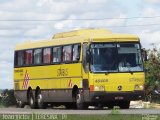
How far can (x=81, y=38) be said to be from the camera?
116 feet

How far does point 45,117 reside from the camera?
25.3 meters

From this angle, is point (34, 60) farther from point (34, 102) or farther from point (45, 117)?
point (45, 117)

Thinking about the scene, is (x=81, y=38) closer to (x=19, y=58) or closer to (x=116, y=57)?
(x=116, y=57)

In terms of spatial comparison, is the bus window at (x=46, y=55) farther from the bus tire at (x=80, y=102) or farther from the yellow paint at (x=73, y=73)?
the bus tire at (x=80, y=102)

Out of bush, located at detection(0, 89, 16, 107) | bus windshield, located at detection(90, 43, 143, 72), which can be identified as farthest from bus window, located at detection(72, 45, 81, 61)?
bush, located at detection(0, 89, 16, 107)

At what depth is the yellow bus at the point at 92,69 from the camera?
33.8m

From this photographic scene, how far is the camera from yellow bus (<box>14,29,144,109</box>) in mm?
33844

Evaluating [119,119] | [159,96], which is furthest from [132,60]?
[159,96]

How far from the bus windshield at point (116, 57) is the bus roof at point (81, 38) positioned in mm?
286

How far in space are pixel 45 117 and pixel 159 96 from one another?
35.8 meters

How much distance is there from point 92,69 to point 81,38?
2.03m

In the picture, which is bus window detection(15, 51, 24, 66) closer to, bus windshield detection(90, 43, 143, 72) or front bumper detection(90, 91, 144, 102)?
bus windshield detection(90, 43, 143, 72)

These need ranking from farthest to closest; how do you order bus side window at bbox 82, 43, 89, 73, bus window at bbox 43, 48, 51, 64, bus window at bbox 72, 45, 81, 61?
bus window at bbox 43, 48, 51, 64 < bus window at bbox 72, 45, 81, 61 < bus side window at bbox 82, 43, 89, 73

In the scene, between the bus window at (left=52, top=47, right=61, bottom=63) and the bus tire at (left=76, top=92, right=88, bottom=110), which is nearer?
the bus tire at (left=76, top=92, right=88, bottom=110)
